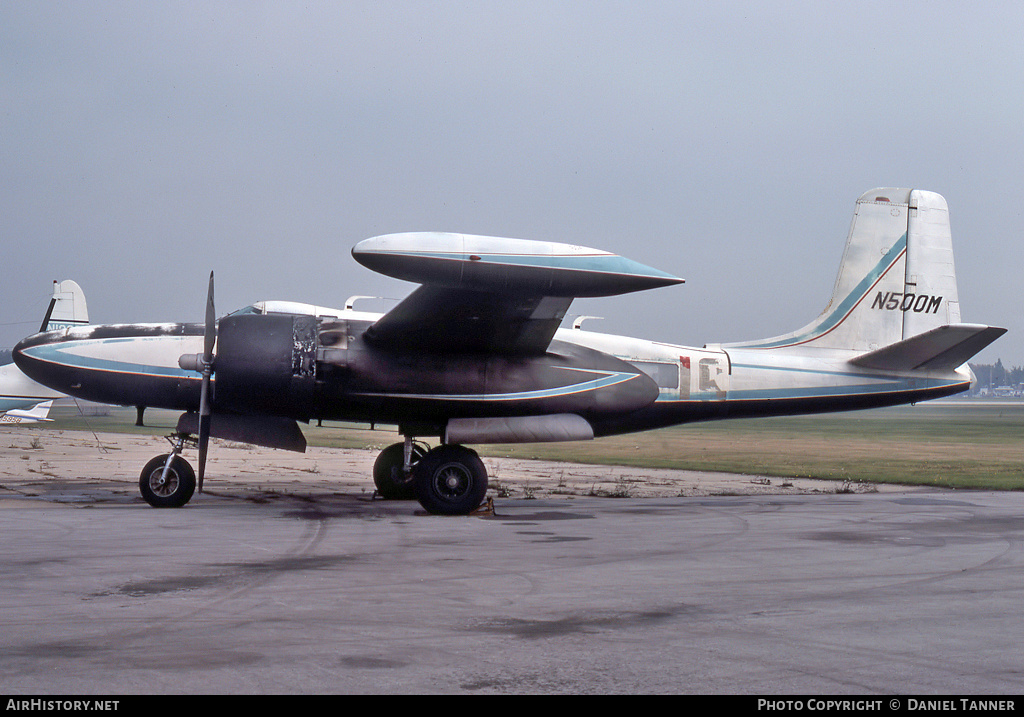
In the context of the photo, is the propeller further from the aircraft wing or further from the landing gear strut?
the landing gear strut

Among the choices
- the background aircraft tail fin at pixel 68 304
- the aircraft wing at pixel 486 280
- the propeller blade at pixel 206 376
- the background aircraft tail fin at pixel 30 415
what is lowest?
the background aircraft tail fin at pixel 30 415

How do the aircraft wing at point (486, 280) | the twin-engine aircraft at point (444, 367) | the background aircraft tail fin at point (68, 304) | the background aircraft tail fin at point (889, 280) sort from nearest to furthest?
1. the aircraft wing at point (486, 280)
2. the twin-engine aircraft at point (444, 367)
3. the background aircraft tail fin at point (889, 280)
4. the background aircraft tail fin at point (68, 304)

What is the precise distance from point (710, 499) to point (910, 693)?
13.0 meters

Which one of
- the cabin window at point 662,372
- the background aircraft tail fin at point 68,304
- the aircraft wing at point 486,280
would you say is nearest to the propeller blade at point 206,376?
the aircraft wing at point 486,280

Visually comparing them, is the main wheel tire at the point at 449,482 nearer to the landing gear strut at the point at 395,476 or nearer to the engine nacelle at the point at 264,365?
the engine nacelle at the point at 264,365

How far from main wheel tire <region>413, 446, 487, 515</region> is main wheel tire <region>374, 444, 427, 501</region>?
2796mm

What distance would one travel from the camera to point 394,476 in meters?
17.8

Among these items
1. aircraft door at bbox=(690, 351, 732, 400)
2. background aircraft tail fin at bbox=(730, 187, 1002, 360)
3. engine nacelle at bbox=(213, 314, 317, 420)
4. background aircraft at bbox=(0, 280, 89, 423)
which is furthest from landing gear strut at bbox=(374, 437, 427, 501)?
background aircraft at bbox=(0, 280, 89, 423)

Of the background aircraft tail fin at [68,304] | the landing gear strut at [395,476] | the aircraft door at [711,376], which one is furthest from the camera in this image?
the background aircraft tail fin at [68,304]

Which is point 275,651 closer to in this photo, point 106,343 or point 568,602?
point 568,602

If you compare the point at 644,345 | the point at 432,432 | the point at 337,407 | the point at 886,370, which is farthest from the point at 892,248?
the point at 337,407

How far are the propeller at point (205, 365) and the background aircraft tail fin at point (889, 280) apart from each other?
10.0 metres

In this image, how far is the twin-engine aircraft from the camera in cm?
1302

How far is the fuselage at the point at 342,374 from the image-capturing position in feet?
48.1
